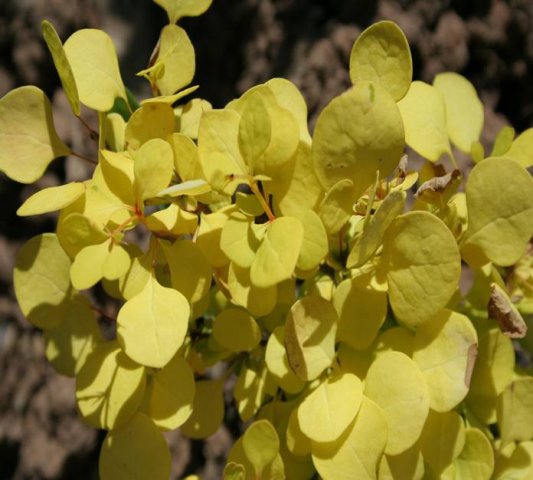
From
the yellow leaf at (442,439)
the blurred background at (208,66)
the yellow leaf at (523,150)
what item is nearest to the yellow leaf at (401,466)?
the yellow leaf at (442,439)

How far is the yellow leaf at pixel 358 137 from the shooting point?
0.43m

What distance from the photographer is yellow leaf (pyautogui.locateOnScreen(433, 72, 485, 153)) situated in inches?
25.5

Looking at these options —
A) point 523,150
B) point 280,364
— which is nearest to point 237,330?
point 280,364

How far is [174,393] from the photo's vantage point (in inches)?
20.8

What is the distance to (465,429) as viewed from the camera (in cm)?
53

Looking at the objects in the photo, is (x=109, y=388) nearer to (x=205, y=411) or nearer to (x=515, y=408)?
(x=205, y=411)

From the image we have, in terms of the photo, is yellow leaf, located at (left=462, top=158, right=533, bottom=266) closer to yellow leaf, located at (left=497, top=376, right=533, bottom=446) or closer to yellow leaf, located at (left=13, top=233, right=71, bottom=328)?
yellow leaf, located at (left=497, top=376, right=533, bottom=446)

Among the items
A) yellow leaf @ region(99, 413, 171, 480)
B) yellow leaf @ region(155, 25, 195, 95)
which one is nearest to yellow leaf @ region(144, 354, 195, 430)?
yellow leaf @ region(99, 413, 171, 480)

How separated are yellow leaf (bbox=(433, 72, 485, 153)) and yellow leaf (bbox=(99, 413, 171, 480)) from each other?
14.8 inches

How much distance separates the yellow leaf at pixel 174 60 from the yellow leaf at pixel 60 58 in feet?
0.26

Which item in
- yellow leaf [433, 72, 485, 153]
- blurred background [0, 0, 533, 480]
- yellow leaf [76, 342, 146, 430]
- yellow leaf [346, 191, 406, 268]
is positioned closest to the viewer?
yellow leaf [346, 191, 406, 268]

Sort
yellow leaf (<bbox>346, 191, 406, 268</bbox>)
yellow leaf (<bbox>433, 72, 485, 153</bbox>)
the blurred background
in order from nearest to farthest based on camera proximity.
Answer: yellow leaf (<bbox>346, 191, 406, 268</bbox>)
yellow leaf (<bbox>433, 72, 485, 153</bbox>)
the blurred background

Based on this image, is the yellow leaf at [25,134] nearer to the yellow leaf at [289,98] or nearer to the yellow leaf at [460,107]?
the yellow leaf at [289,98]

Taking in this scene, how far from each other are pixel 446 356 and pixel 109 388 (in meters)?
0.26
